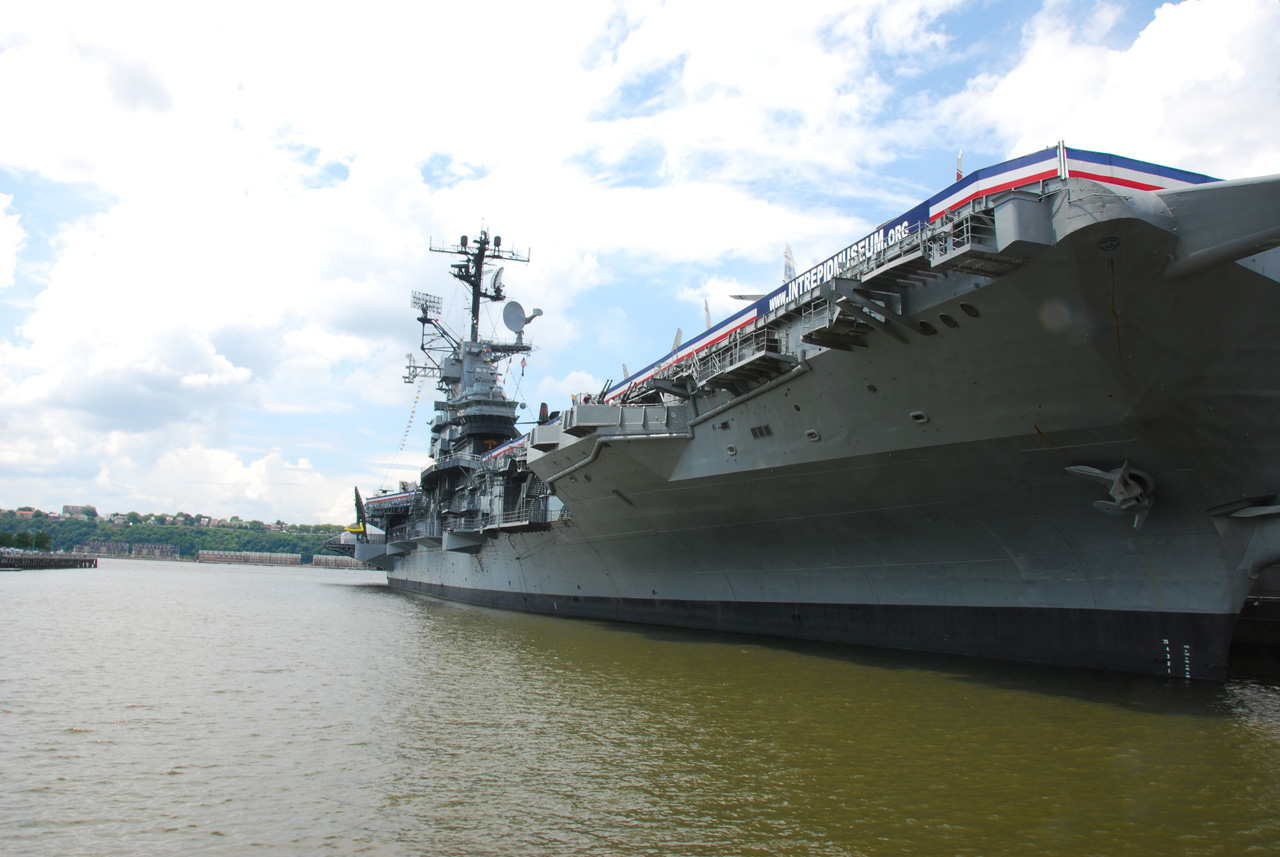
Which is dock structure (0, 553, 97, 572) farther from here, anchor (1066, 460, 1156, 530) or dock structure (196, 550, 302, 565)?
dock structure (196, 550, 302, 565)

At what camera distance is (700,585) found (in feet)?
56.4

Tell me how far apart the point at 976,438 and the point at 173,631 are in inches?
720

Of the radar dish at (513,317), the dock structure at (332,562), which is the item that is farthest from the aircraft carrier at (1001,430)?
the dock structure at (332,562)

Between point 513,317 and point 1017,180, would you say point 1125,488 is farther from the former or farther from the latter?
point 513,317

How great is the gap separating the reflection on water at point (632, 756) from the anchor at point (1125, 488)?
2400 millimetres

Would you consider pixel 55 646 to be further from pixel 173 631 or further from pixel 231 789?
pixel 231 789

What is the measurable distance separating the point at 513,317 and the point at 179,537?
137 m

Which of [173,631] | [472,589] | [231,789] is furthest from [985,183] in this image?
[472,589]

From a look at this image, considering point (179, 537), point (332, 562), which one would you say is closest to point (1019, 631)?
point (332, 562)

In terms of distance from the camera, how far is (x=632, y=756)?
7.16 m

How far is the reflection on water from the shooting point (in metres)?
5.26

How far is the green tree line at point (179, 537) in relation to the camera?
133375 millimetres

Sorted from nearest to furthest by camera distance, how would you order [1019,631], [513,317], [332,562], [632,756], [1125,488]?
1. [632,756]
2. [1125,488]
3. [1019,631]
4. [513,317]
5. [332,562]

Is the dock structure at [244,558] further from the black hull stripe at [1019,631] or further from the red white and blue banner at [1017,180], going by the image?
the red white and blue banner at [1017,180]
